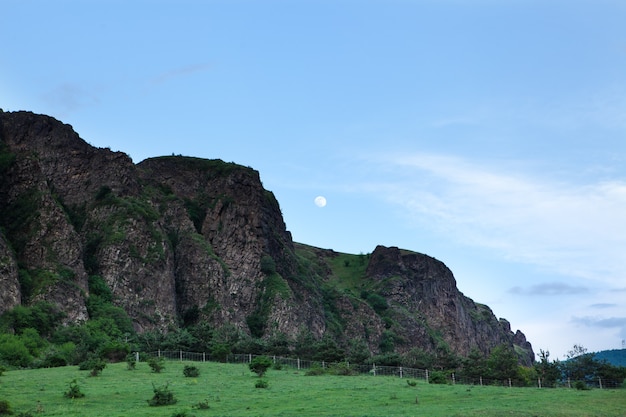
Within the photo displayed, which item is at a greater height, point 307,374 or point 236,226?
point 236,226

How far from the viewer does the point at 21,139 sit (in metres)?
162

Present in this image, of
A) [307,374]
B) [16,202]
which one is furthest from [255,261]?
[307,374]

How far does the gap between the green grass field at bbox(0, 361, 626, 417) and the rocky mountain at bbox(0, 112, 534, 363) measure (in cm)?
6230

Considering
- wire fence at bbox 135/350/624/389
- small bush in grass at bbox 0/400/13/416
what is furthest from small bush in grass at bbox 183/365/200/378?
small bush in grass at bbox 0/400/13/416

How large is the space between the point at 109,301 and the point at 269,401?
92918 mm

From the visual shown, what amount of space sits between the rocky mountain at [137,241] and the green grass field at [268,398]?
62.3 metres

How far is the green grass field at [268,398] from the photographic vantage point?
163ft

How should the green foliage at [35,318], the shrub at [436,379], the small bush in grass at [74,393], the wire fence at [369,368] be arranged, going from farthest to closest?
the green foliage at [35,318]
the wire fence at [369,368]
the shrub at [436,379]
the small bush in grass at [74,393]

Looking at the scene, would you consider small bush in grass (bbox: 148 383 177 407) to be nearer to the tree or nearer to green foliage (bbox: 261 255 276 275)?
the tree

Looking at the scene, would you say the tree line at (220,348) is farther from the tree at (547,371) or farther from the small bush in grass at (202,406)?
the small bush in grass at (202,406)

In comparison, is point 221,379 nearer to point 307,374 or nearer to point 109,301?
point 307,374

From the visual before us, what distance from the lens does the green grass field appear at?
49531mm

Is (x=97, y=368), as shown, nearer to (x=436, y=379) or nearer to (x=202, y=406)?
(x=202, y=406)

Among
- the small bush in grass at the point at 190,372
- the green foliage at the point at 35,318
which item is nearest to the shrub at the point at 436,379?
the small bush in grass at the point at 190,372
